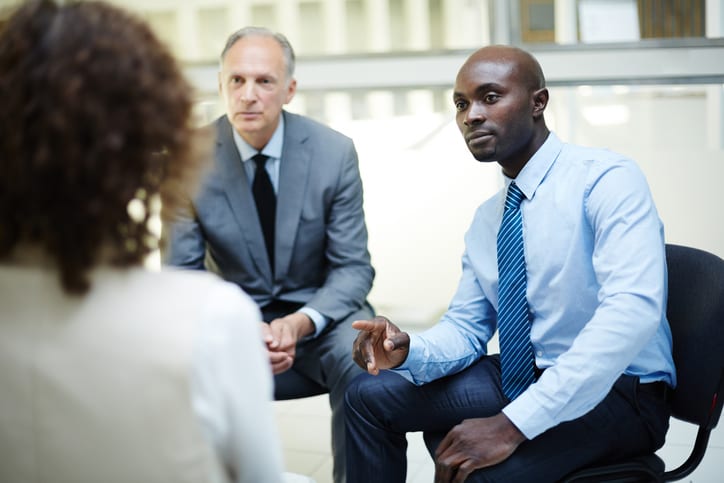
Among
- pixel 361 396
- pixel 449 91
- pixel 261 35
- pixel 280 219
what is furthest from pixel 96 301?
pixel 449 91

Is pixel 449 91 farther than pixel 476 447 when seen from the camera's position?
Yes

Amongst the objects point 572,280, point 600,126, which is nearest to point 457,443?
point 572,280

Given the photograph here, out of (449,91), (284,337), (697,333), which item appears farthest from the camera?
(449,91)

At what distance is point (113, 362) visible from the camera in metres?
0.92

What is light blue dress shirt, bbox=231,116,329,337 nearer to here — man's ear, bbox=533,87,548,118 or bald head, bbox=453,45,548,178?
bald head, bbox=453,45,548,178

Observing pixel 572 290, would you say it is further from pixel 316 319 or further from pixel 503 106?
pixel 316 319

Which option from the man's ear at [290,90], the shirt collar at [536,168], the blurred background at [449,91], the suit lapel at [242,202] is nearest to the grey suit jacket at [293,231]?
the suit lapel at [242,202]

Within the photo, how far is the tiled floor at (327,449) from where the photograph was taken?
278 cm

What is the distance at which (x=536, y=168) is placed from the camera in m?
1.95

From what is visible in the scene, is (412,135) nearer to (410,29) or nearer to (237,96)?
(410,29)

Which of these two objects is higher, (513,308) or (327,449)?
(513,308)

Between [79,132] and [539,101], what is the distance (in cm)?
135

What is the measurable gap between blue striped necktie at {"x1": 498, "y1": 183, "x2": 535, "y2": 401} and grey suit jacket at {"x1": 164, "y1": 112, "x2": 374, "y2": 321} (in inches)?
27.2

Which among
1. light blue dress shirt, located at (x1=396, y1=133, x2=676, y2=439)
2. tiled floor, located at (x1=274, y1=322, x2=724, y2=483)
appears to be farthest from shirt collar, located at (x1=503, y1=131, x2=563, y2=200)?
tiled floor, located at (x1=274, y1=322, x2=724, y2=483)
